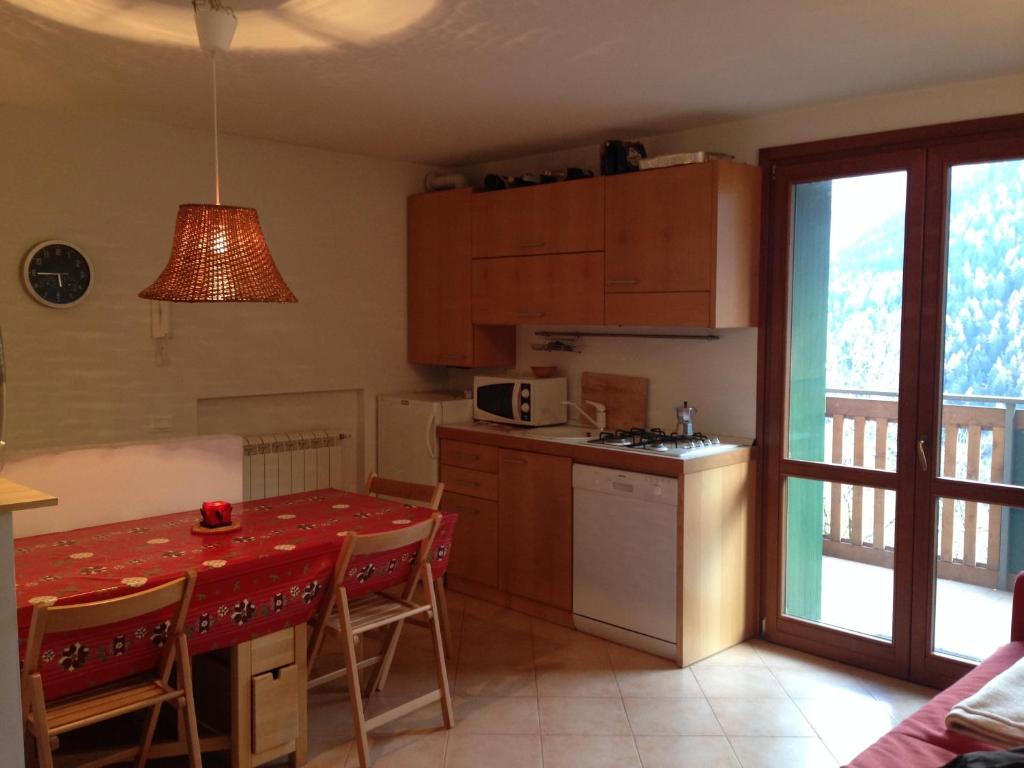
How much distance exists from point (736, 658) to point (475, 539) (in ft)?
4.88

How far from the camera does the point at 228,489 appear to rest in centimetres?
→ 357

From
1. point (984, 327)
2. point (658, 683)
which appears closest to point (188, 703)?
point (658, 683)

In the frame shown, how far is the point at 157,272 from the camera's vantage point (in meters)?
4.28

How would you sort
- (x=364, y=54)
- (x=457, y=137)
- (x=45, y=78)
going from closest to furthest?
1. (x=364, y=54)
2. (x=45, y=78)
3. (x=457, y=137)

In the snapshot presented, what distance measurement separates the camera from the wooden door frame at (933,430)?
3.53 meters

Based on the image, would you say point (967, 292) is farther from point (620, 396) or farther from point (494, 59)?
point (494, 59)

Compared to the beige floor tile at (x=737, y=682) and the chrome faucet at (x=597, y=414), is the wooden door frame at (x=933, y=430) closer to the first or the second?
the beige floor tile at (x=737, y=682)

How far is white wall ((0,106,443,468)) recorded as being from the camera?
389 cm

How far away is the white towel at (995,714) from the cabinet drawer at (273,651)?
6.43 ft

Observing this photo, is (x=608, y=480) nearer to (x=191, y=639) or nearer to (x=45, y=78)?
(x=191, y=639)

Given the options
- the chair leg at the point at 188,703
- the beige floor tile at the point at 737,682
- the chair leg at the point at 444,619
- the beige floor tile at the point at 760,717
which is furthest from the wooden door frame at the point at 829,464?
the chair leg at the point at 188,703

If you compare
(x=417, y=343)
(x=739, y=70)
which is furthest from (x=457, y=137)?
(x=739, y=70)

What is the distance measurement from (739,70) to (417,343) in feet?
8.59

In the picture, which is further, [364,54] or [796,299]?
[796,299]
